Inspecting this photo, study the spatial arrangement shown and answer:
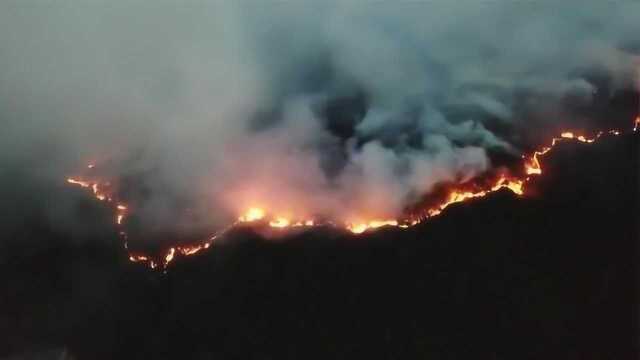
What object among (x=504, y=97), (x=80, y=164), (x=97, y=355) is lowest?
(x=97, y=355)

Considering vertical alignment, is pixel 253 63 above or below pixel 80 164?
above

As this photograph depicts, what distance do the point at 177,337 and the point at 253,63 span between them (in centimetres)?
225

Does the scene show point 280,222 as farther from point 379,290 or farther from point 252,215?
point 379,290

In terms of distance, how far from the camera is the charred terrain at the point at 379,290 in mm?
3965

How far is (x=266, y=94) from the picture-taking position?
16.3ft

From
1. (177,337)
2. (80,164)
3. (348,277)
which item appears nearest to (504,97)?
(348,277)

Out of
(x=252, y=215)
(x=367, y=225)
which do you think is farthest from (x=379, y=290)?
(x=252, y=215)

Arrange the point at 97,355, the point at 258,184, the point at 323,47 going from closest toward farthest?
the point at 97,355, the point at 258,184, the point at 323,47

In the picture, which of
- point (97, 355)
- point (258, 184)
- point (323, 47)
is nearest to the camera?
point (97, 355)

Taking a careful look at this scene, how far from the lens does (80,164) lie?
15.9ft

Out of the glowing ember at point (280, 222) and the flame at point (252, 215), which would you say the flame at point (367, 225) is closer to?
the glowing ember at point (280, 222)

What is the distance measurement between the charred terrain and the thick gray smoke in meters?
0.41

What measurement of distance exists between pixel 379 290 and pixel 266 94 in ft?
6.00

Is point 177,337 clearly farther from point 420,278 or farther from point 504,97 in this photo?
point 504,97
